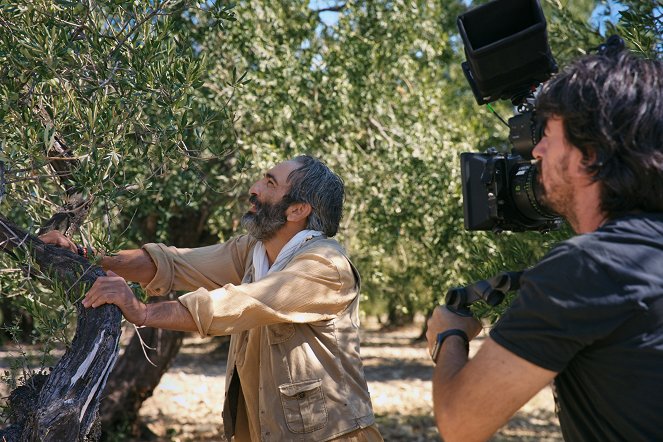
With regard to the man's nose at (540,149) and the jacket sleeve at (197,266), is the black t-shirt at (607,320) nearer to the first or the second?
the man's nose at (540,149)

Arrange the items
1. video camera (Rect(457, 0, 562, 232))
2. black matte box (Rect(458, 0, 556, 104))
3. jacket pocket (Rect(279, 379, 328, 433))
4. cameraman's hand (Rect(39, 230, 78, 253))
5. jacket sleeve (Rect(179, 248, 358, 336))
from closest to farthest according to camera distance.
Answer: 1. video camera (Rect(457, 0, 562, 232))
2. black matte box (Rect(458, 0, 556, 104))
3. jacket sleeve (Rect(179, 248, 358, 336))
4. cameraman's hand (Rect(39, 230, 78, 253))
5. jacket pocket (Rect(279, 379, 328, 433))

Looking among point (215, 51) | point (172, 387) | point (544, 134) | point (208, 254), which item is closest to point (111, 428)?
point (172, 387)

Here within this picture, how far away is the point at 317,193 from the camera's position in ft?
12.1

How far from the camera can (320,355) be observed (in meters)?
3.39

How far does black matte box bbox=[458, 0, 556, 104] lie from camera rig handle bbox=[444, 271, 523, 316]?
851 mm

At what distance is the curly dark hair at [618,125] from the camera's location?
183cm

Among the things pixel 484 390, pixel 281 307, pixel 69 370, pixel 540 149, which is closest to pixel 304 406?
pixel 281 307

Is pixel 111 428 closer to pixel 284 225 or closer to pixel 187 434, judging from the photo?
pixel 187 434

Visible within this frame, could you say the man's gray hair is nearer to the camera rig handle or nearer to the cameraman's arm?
the camera rig handle

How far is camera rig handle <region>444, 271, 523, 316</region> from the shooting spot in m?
2.04

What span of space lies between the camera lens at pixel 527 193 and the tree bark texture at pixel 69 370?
1340 millimetres

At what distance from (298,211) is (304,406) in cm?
86

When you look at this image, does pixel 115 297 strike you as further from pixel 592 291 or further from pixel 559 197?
pixel 592 291

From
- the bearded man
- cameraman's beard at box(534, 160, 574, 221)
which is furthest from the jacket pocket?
cameraman's beard at box(534, 160, 574, 221)
